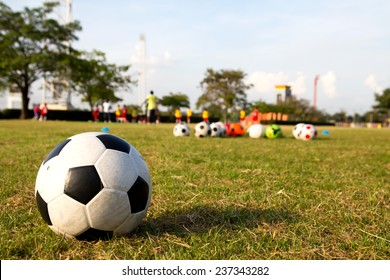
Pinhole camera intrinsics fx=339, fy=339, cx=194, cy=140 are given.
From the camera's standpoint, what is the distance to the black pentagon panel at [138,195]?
7.97 feet

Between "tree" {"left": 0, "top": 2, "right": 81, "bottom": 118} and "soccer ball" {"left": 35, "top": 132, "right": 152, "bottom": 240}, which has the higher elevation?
"tree" {"left": 0, "top": 2, "right": 81, "bottom": 118}

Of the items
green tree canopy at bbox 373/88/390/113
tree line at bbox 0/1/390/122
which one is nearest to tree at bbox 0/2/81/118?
tree line at bbox 0/1/390/122

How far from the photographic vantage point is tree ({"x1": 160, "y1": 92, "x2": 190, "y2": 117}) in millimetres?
70062

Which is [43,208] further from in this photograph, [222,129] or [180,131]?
[222,129]

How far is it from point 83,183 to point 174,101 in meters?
68.3

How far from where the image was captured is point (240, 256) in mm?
2211

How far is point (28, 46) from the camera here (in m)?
38.8

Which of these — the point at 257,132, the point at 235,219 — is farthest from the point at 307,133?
the point at 235,219

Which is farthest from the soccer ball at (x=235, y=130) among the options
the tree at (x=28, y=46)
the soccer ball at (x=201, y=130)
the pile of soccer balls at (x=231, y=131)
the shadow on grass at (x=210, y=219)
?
the tree at (x=28, y=46)

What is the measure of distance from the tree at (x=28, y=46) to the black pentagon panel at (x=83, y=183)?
127 feet

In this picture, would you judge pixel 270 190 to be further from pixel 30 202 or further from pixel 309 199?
pixel 30 202

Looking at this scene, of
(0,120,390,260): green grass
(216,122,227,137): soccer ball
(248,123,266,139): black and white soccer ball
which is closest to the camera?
(0,120,390,260): green grass

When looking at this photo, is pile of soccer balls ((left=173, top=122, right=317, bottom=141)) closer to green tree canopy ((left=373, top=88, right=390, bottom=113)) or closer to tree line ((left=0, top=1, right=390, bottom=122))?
tree line ((left=0, top=1, right=390, bottom=122))

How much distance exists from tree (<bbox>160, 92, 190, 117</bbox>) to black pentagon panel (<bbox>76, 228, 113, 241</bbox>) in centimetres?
6724
